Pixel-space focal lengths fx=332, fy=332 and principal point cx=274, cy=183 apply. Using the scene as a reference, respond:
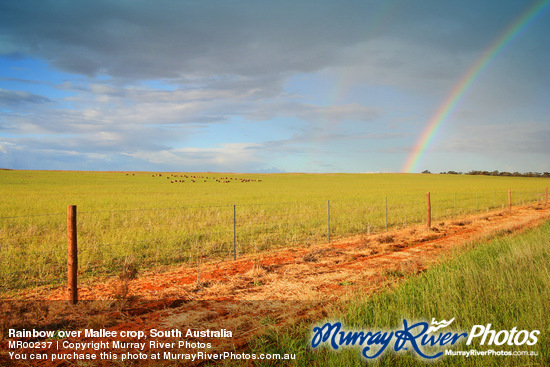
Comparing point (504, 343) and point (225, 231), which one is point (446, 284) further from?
point (225, 231)

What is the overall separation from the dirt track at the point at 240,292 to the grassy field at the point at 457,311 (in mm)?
618

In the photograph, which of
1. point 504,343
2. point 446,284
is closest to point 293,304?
point 446,284

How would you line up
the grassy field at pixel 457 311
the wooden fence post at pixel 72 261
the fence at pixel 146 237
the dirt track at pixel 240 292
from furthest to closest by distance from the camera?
the fence at pixel 146 237
the wooden fence post at pixel 72 261
the dirt track at pixel 240 292
the grassy field at pixel 457 311

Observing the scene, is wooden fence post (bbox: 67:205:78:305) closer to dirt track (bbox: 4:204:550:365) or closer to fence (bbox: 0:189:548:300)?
fence (bbox: 0:189:548:300)

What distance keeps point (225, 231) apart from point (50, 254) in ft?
23.4

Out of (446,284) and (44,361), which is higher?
(446,284)

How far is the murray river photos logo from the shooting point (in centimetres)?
459

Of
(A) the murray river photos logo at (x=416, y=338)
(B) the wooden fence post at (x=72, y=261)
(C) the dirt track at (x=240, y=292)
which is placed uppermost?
(B) the wooden fence post at (x=72, y=261)

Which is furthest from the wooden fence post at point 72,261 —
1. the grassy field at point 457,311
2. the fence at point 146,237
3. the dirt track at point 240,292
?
the grassy field at point 457,311

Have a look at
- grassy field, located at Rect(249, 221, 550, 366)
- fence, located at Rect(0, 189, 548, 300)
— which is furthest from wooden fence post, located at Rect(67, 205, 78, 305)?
grassy field, located at Rect(249, 221, 550, 366)

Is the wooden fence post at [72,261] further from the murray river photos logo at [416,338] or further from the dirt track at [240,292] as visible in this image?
the murray river photos logo at [416,338]

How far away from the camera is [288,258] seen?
1119cm

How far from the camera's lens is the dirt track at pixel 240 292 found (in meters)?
6.05

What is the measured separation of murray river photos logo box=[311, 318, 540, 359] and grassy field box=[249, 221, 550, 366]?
84 millimetres
